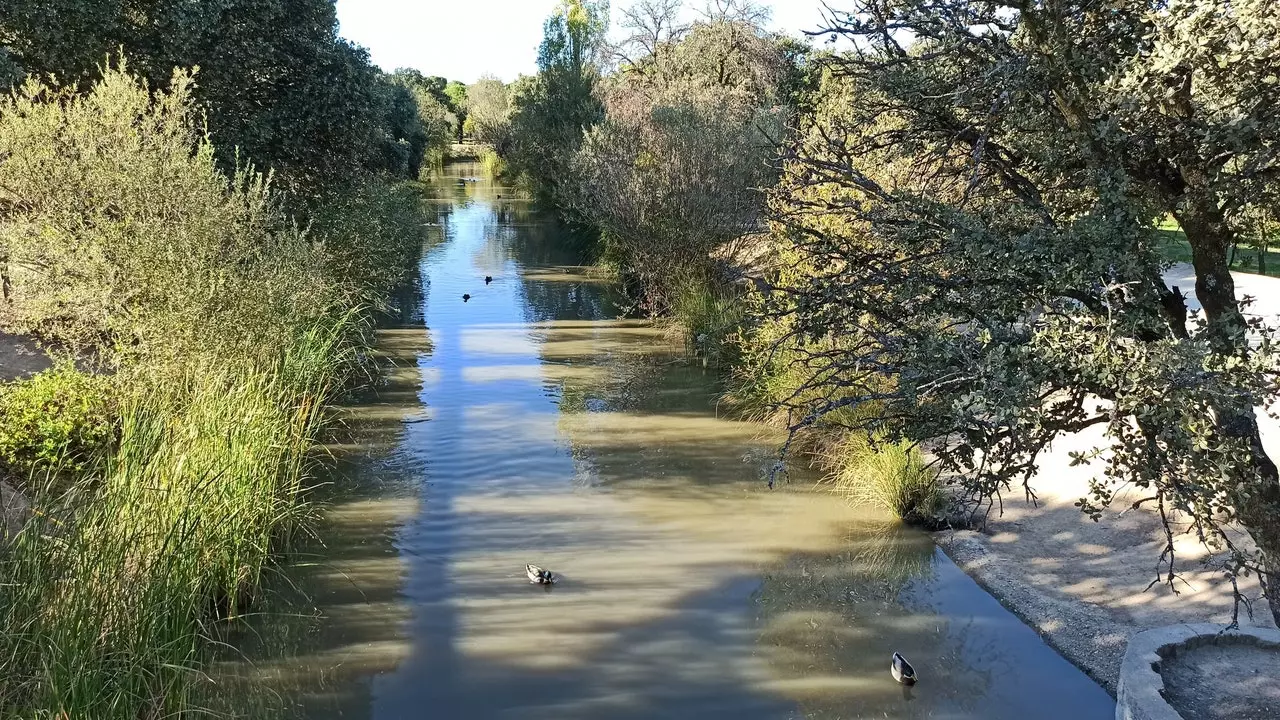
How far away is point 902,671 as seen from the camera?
6074 mm

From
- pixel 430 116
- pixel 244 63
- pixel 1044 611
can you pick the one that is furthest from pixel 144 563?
pixel 430 116

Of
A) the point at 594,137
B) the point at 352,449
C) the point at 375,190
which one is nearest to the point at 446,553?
the point at 352,449

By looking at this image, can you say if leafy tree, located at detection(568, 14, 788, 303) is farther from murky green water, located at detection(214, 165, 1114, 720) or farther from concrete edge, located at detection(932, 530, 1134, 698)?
concrete edge, located at detection(932, 530, 1134, 698)

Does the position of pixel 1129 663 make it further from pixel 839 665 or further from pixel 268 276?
pixel 268 276

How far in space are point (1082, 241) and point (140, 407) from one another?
293 inches

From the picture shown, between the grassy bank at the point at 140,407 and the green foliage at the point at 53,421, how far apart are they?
20 millimetres

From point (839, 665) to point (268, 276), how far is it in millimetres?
6643

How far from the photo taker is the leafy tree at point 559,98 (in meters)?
29.9

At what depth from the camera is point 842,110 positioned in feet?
39.0

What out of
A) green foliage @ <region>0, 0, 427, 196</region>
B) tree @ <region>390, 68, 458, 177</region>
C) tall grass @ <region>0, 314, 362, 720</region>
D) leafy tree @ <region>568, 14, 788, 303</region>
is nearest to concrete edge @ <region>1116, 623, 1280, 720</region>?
tall grass @ <region>0, 314, 362, 720</region>

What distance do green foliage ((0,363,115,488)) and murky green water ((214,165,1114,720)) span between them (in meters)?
2.21

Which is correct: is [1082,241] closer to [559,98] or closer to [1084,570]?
[1084,570]

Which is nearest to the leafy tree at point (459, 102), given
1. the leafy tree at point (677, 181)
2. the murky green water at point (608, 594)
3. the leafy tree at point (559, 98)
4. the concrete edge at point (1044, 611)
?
the leafy tree at point (559, 98)

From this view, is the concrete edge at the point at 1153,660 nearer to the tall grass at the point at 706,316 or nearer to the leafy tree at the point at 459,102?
the tall grass at the point at 706,316
